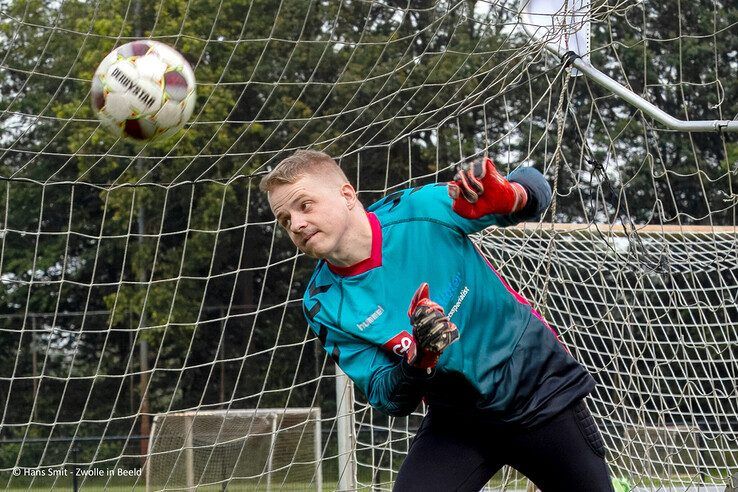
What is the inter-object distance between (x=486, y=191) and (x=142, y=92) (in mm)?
2032

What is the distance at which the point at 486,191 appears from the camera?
9.89 ft

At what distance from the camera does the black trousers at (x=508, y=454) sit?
326 centimetres

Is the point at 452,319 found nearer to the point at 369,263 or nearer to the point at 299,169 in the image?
the point at 369,263

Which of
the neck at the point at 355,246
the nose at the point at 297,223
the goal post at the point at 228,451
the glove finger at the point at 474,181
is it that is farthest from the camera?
the goal post at the point at 228,451

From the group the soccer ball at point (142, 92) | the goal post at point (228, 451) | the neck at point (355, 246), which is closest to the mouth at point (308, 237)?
the neck at point (355, 246)

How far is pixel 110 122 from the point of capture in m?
4.61

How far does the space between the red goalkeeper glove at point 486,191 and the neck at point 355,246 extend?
12.0 inches

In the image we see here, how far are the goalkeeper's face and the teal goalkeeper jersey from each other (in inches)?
5.9

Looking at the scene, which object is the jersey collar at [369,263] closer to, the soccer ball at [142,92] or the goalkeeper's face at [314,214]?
the goalkeeper's face at [314,214]

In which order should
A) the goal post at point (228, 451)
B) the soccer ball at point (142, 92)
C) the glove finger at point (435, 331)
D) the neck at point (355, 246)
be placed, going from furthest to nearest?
the goal post at point (228, 451) < the soccer ball at point (142, 92) < the neck at point (355, 246) < the glove finger at point (435, 331)

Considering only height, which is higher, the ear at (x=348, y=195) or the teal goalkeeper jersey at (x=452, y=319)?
the ear at (x=348, y=195)

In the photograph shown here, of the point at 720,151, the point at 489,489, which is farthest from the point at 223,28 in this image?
the point at 720,151

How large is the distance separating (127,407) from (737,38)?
13.2 meters

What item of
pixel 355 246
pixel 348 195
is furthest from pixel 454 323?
pixel 348 195
